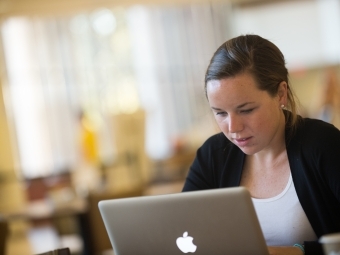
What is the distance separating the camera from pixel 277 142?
216 cm

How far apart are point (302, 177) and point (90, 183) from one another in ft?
16.6

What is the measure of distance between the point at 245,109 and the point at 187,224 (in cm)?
41

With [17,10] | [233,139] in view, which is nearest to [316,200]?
[233,139]

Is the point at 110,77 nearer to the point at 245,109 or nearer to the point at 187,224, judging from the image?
the point at 245,109

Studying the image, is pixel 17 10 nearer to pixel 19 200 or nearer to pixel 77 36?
pixel 77 36

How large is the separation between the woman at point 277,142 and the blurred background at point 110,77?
4.27 meters

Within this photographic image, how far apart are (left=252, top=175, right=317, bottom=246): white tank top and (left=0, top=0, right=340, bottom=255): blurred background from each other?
4.28 m

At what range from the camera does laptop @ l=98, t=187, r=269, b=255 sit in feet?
5.42

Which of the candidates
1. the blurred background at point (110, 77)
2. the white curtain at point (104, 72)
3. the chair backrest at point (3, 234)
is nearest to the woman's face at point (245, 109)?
the chair backrest at point (3, 234)

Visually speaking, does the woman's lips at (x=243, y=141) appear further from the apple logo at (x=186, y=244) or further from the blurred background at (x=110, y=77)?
the blurred background at (x=110, y=77)

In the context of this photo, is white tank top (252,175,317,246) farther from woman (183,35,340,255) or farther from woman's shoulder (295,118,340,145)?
woman's shoulder (295,118,340,145)

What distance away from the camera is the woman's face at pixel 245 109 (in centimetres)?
197

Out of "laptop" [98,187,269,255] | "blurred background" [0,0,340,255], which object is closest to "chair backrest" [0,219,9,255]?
"laptop" [98,187,269,255]

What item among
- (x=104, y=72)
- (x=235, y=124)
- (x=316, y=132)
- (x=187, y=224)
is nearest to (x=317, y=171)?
(x=316, y=132)
